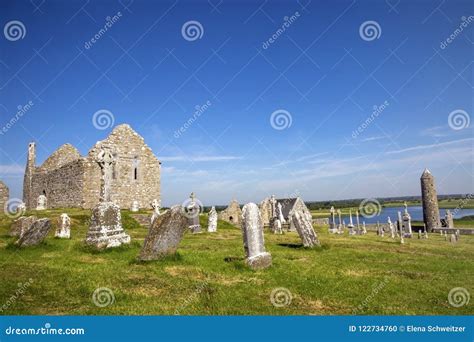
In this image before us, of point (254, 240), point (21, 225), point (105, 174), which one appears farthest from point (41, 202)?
point (254, 240)

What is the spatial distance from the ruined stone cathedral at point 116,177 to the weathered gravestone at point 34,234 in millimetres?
16670

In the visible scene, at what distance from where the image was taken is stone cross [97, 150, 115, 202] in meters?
12.0

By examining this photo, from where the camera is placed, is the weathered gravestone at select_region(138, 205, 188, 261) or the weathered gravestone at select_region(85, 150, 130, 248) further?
the weathered gravestone at select_region(85, 150, 130, 248)

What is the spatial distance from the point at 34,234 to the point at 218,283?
812 centimetres

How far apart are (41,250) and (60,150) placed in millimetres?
28455

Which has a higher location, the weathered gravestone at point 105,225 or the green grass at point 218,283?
the weathered gravestone at point 105,225

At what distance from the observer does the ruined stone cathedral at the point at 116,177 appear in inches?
1142

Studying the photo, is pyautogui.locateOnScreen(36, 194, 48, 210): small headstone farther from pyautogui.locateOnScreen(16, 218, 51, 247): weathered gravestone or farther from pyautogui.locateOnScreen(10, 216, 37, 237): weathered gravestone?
pyautogui.locateOnScreen(16, 218, 51, 247): weathered gravestone

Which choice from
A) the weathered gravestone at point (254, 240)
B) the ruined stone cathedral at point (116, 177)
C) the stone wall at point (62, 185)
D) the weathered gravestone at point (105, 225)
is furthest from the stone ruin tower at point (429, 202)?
the weathered gravestone at point (105, 225)

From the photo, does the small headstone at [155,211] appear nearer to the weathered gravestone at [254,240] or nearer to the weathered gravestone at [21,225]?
the weathered gravestone at [254,240]

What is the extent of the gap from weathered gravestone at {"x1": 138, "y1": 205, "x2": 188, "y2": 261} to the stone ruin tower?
46231 mm

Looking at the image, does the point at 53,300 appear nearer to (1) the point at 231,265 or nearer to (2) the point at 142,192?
(1) the point at 231,265

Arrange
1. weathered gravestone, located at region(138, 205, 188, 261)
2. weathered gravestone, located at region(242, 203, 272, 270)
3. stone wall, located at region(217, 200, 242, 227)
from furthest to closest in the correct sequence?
stone wall, located at region(217, 200, 242, 227) < weathered gravestone, located at region(138, 205, 188, 261) < weathered gravestone, located at region(242, 203, 272, 270)

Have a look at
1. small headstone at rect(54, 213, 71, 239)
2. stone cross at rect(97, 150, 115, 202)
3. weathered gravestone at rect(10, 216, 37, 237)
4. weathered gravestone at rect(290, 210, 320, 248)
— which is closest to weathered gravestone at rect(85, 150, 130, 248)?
stone cross at rect(97, 150, 115, 202)
